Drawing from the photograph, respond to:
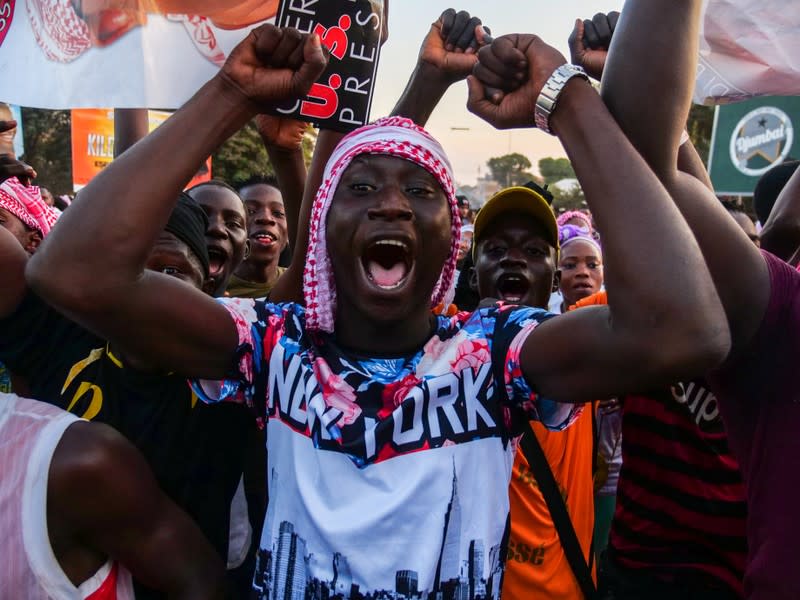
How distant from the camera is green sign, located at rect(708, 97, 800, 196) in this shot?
34.7 feet

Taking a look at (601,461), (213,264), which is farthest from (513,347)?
(213,264)

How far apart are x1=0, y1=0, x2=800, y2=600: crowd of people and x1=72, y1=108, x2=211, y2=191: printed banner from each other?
9.69 m

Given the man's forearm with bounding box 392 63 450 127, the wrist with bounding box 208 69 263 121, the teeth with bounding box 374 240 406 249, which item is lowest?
the teeth with bounding box 374 240 406 249

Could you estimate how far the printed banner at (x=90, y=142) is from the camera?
10914 mm

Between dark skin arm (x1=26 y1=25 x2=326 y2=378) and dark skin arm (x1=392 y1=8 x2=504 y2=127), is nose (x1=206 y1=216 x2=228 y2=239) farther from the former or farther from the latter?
dark skin arm (x1=26 y1=25 x2=326 y2=378)

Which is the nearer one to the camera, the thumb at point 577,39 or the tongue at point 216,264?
the thumb at point 577,39

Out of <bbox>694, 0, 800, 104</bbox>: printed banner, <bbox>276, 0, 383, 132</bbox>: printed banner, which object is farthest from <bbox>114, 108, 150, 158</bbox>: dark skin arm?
<bbox>694, 0, 800, 104</bbox>: printed banner

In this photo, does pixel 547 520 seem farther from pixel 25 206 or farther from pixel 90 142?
pixel 90 142

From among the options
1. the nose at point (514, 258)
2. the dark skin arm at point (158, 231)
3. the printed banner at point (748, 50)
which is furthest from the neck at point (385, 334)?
the printed banner at point (748, 50)

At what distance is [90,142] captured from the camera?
11148 millimetres

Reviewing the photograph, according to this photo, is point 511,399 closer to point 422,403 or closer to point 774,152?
point 422,403

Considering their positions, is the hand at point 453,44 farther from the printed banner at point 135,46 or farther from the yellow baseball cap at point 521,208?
the yellow baseball cap at point 521,208

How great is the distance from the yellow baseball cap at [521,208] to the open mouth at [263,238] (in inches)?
69.4

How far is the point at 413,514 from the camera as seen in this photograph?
1387 mm
